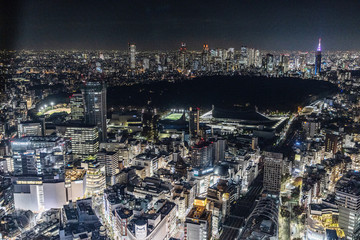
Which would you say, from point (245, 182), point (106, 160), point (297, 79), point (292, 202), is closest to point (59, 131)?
point (106, 160)

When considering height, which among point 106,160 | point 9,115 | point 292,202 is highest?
point 9,115

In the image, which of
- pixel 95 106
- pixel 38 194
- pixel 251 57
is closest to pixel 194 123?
pixel 95 106

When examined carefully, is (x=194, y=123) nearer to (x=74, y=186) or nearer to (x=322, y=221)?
(x=74, y=186)

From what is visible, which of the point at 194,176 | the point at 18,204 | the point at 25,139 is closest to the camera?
the point at 18,204

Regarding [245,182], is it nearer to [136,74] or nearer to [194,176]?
[194,176]

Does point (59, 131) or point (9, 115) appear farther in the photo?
point (9, 115)

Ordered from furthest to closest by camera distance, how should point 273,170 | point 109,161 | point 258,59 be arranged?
1. point 258,59
2. point 109,161
3. point 273,170
